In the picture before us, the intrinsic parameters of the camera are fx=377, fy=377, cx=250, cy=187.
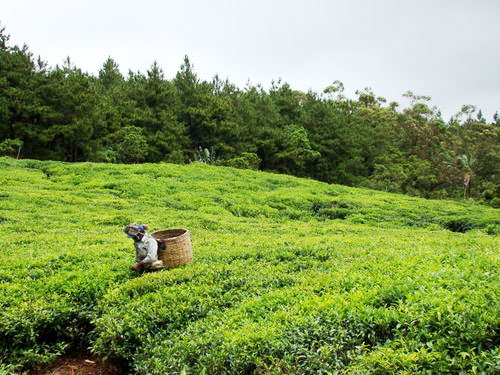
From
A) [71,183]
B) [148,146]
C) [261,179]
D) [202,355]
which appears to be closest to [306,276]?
[202,355]

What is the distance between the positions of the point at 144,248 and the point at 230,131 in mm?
31889

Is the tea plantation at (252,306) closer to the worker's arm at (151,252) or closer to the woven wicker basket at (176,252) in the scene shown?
the woven wicker basket at (176,252)

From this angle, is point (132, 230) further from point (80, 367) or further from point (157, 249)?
point (80, 367)

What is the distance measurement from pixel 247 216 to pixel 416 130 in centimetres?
3804

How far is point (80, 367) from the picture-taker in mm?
4840

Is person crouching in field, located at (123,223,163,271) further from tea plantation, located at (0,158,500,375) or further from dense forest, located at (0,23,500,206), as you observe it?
dense forest, located at (0,23,500,206)

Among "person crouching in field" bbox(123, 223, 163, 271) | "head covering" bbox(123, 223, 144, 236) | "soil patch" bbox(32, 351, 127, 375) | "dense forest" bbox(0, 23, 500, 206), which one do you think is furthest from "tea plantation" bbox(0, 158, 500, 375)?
"dense forest" bbox(0, 23, 500, 206)

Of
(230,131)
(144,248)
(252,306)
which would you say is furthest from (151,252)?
(230,131)

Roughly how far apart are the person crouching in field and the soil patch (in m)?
1.68

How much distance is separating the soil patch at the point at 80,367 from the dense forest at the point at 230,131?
2662 cm

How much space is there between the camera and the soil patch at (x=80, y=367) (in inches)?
186

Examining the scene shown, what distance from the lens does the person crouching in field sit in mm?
6191

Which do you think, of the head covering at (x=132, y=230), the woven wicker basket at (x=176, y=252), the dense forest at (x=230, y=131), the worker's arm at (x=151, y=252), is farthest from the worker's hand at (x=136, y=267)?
the dense forest at (x=230, y=131)

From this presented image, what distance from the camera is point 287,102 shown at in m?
45.4
